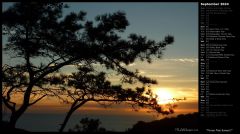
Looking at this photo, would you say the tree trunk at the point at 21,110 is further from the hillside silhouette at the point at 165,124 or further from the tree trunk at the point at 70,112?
the hillside silhouette at the point at 165,124

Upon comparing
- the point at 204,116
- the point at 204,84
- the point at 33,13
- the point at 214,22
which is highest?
the point at 33,13

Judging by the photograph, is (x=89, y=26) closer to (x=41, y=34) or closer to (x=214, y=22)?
(x=41, y=34)

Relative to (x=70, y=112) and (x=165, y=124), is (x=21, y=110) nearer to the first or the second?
(x=70, y=112)

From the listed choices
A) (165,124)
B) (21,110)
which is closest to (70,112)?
(21,110)

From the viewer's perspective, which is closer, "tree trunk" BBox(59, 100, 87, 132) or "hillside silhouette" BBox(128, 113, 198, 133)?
"tree trunk" BBox(59, 100, 87, 132)

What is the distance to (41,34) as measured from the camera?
338 inches

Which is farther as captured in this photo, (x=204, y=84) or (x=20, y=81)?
(x=20, y=81)

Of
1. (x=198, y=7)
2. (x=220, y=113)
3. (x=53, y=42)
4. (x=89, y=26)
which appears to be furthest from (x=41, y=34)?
(x=220, y=113)

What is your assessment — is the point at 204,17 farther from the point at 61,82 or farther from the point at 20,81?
the point at 20,81

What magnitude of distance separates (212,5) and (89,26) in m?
3.09

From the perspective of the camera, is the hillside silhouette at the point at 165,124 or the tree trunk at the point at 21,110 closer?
the tree trunk at the point at 21,110

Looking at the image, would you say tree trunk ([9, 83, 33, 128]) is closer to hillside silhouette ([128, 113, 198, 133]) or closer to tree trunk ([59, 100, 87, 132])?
tree trunk ([59, 100, 87, 132])

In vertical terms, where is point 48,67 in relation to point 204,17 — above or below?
below

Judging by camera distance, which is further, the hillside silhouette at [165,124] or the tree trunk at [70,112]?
the hillside silhouette at [165,124]
